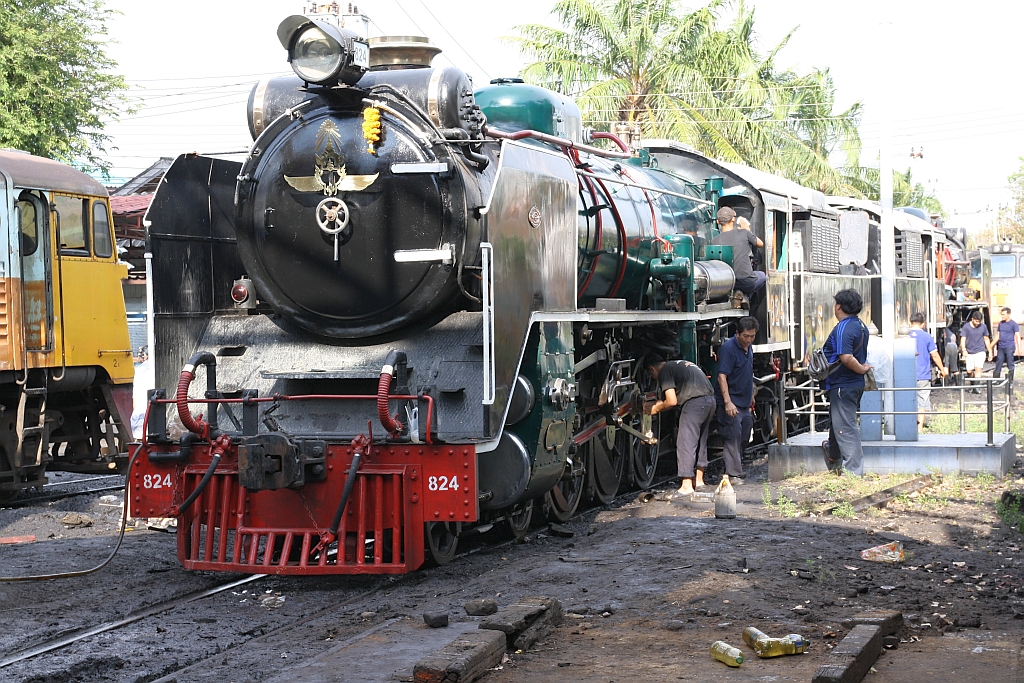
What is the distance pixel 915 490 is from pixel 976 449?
1058 millimetres

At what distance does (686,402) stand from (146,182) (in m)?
17.3

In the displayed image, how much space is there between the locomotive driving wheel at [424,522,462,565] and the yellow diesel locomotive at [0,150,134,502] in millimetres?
4580

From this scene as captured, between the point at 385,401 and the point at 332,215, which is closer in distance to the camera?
the point at 385,401

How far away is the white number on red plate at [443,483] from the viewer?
6438mm

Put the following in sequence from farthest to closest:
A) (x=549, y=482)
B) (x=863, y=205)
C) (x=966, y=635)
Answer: (x=863, y=205) → (x=549, y=482) → (x=966, y=635)

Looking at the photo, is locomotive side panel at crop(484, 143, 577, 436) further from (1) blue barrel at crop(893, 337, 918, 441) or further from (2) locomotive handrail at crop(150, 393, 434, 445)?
(1) blue barrel at crop(893, 337, 918, 441)

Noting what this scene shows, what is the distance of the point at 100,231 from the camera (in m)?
10.9

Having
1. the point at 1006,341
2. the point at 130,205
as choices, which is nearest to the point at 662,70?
the point at 1006,341

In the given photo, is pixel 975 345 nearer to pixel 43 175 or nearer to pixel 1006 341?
pixel 1006 341

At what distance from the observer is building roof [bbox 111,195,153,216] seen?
62.7ft

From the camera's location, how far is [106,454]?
11258 mm

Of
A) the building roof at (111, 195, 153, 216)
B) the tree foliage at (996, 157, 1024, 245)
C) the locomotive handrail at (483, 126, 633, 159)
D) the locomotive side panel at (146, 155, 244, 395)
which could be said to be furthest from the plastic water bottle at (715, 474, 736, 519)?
the tree foliage at (996, 157, 1024, 245)

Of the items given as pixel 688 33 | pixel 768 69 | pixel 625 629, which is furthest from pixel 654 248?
pixel 768 69

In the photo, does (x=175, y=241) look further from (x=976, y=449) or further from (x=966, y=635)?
(x=976, y=449)
